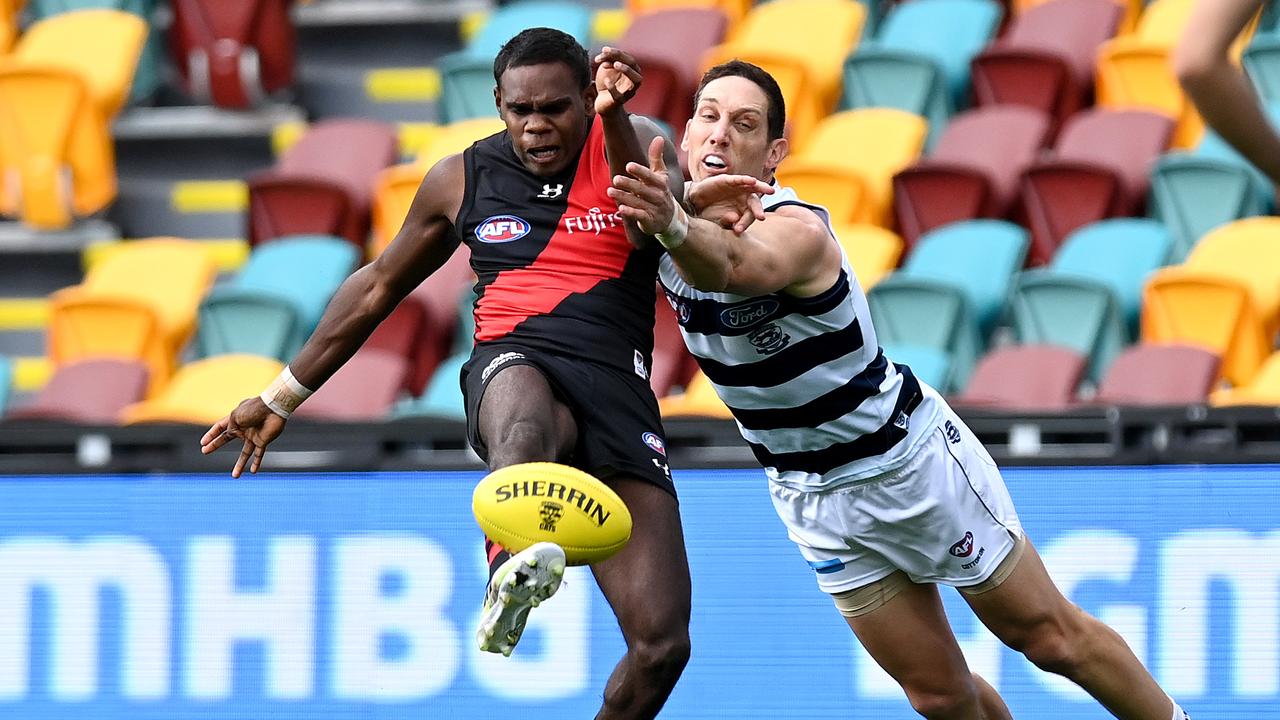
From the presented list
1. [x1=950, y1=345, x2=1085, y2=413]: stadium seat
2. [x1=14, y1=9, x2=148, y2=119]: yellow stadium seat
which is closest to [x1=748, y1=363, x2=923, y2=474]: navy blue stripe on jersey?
[x1=950, y1=345, x2=1085, y2=413]: stadium seat

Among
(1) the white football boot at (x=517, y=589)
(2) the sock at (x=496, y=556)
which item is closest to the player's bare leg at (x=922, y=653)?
(2) the sock at (x=496, y=556)

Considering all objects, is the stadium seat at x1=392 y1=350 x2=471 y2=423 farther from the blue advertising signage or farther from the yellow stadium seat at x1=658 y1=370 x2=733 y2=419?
the blue advertising signage

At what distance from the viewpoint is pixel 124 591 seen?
6188 mm

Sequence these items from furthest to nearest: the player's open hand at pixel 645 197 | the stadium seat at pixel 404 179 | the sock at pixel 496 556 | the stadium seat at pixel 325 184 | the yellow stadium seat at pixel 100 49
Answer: the yellow stadium seat at pixel 100 49, the stadium seat at pixel 325 184, the stadium seat at pixel 404 179, the sock at pixel 496 556, the player's open hand at pixel 645 197

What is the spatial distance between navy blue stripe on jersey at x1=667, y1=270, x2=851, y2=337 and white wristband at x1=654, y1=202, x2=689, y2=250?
50 centimetres

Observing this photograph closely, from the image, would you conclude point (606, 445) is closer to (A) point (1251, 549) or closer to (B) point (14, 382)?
(A) point (1251, 549)

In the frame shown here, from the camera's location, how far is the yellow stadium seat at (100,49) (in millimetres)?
10930

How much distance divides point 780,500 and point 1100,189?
4449mm

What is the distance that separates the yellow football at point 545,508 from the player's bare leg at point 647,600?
19.4 inches

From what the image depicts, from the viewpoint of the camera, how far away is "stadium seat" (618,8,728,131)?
9.69 metres

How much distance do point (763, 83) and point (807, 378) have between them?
27.5 inches

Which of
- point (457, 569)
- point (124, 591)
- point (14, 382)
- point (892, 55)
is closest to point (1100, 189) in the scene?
point (892, 55)

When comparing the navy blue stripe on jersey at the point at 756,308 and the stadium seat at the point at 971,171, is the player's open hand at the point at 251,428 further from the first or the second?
the stadium seat at the point at 971,171

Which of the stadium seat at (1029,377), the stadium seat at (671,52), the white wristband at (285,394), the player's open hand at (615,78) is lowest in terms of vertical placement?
the stadium seat at (1029,377)
